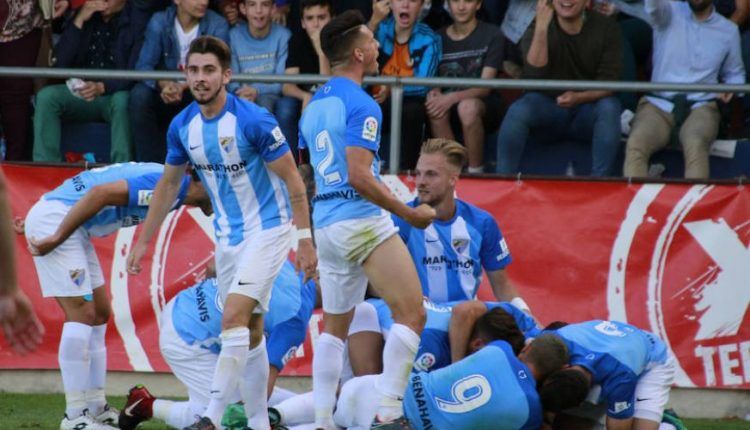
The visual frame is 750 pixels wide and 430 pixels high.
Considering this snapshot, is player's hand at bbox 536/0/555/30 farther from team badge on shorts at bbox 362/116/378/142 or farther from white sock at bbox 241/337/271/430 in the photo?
white sock at bbox 241/337/271/430

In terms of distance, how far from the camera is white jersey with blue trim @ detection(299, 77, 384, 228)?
25.1 ft

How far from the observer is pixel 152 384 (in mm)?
10750

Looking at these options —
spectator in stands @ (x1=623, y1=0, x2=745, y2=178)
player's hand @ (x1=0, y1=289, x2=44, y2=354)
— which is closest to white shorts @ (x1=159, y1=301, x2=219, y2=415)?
spectator in stands @ (x1=623, y1=0, x2=745, y2=178)

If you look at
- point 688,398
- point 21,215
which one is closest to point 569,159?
point 688,398

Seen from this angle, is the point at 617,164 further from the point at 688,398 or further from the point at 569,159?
the point at 688,398

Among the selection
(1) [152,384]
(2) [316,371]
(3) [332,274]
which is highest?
(3) [332,274]

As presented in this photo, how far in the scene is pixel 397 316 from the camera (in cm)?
767

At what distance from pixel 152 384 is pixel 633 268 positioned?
12.3ft

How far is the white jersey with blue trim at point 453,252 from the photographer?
938cm

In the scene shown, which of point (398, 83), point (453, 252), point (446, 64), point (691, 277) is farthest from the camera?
point (446, 64)

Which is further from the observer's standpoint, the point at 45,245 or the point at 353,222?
the point at 45,245

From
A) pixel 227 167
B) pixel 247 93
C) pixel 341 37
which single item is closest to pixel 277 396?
pixel 227 167

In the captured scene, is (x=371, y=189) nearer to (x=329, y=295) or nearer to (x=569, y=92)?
(x=329, y=295)

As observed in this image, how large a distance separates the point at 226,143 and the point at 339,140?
75 centimetres
